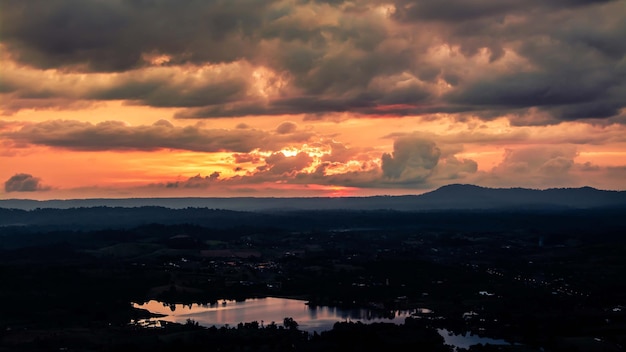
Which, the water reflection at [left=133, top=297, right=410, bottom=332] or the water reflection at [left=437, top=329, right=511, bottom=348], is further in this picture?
the water reflection at [left=133, top=297, right=410, bottom=332]

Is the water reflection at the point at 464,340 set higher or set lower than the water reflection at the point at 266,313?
lower

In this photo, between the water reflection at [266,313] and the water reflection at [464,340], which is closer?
the water reflection at [464,340]

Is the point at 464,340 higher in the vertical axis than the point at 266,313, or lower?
lower

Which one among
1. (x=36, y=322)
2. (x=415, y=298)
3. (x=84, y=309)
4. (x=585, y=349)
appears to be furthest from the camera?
(x=415, y=298)

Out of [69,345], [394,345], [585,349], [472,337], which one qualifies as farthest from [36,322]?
[585,349]

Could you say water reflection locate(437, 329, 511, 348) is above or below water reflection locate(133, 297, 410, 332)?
below

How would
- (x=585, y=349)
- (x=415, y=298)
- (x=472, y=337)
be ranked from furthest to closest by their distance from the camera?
(x=415, y=298), (x=472, y=337), (x=585, y=349)

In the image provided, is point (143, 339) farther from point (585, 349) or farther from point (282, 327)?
point (585, 349)

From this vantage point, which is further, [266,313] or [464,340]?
[266,313]
